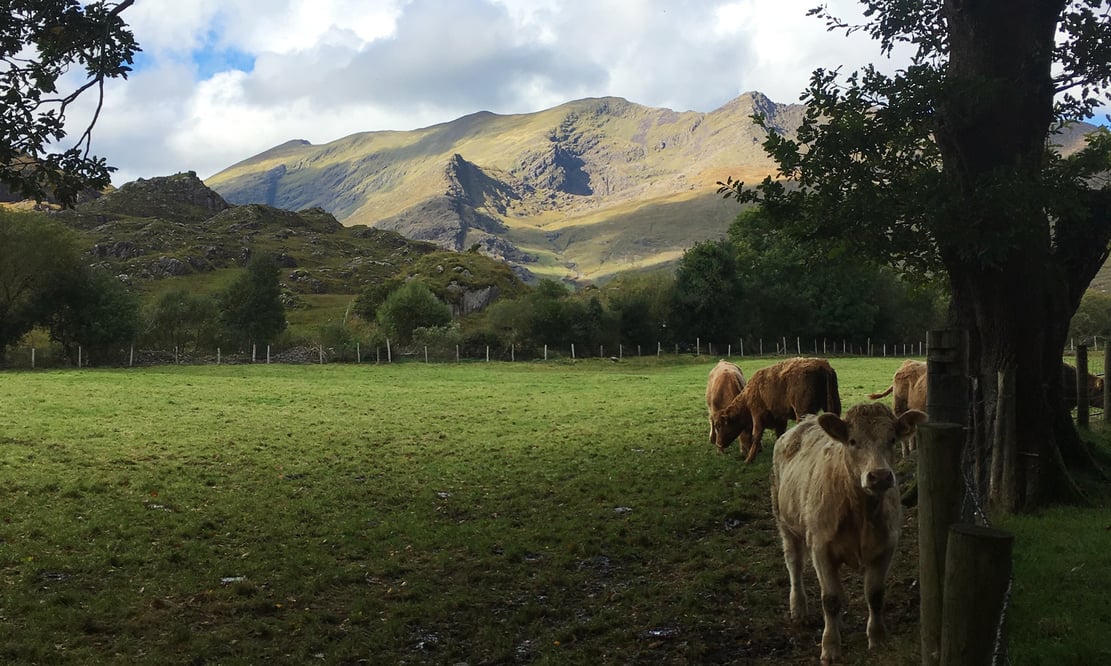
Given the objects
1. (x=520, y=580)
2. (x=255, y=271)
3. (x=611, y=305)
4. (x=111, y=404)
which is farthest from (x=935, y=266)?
(x=255, y=271)

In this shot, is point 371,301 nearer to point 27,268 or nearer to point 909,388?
point 27,268

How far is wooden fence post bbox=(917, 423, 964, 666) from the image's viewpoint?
4766 millimetres

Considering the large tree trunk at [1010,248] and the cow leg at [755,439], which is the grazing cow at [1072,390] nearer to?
the cow leg at [755,439]

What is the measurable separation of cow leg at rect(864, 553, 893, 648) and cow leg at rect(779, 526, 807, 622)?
96 centimetres

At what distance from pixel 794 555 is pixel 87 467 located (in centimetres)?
1458

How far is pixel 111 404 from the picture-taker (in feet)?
85.9

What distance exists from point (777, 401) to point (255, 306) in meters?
64.9

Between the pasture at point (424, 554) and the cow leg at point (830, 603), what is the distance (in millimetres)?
245

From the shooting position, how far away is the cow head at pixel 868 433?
6.62m

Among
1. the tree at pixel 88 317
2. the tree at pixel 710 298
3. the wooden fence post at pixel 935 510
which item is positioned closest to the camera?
the wooden fence post at pixel 935 510

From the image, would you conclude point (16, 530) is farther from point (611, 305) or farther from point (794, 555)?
point (611, 305)

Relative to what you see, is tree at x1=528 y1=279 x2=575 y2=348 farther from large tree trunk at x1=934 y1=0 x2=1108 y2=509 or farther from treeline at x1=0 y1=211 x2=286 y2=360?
large tree trunk at x1=934 y1=0 x2=1108 y2=509

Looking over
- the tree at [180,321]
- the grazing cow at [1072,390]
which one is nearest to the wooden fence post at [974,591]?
the grazing cow at [1072,390]

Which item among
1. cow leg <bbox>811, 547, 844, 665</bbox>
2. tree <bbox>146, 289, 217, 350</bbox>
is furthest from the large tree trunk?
tree <bbox>146, 289, 217, 350</bbox>
